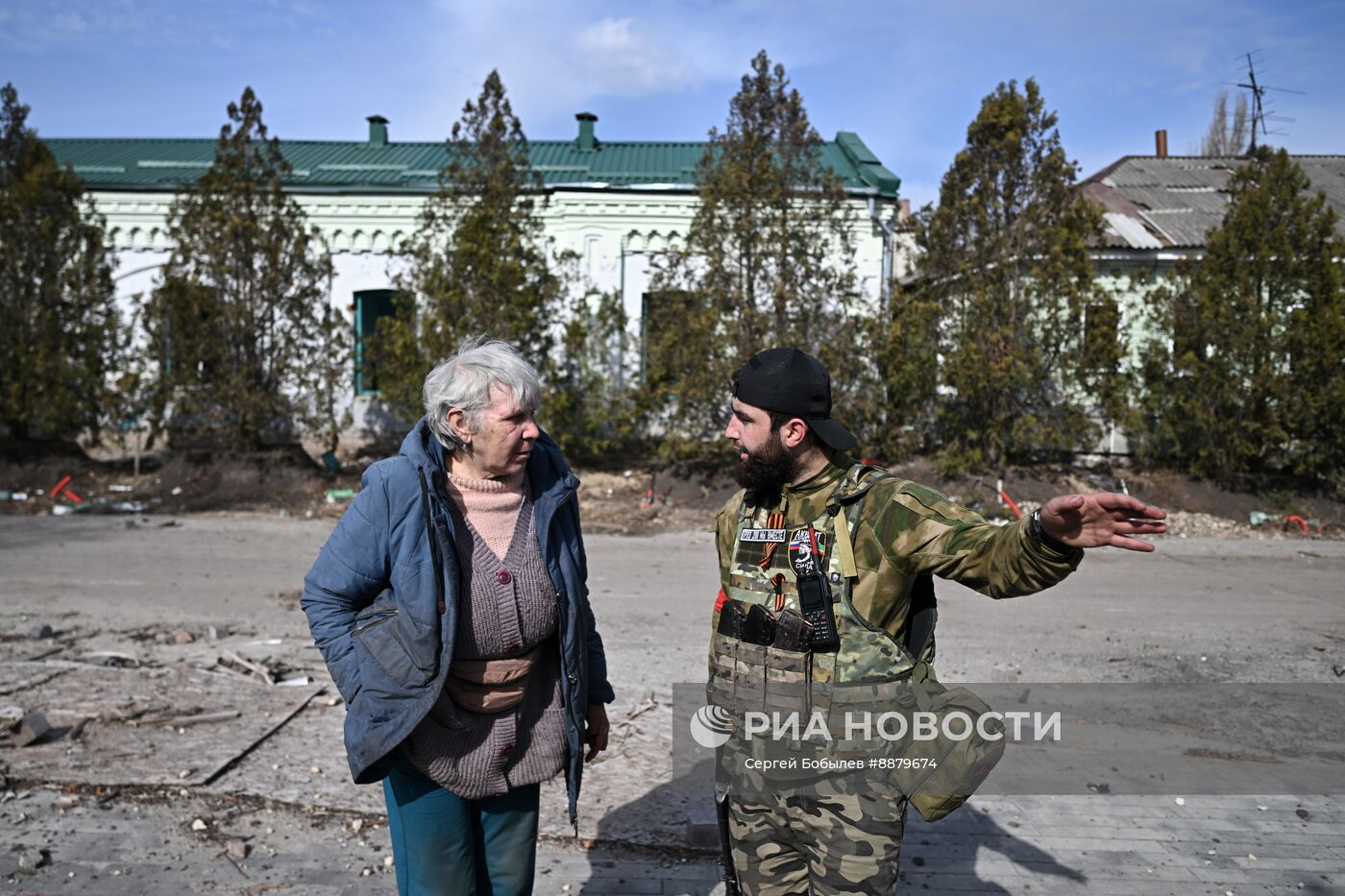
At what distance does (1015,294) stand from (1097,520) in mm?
13975

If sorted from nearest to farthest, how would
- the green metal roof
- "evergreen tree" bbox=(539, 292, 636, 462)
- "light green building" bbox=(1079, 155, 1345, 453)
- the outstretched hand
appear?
the outstretched hand
"evergreen tree" bbox=(539, 292, 636, 462)
"light green building" bbox=(1079, 155, 1345, 453)
the green metal roof

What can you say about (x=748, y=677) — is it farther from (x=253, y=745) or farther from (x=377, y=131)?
(x=377, y=131)

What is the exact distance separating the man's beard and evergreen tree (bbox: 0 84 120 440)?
16.0 meters

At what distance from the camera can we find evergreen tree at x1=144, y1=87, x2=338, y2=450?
15.9 m

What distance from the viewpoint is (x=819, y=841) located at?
2.75 m

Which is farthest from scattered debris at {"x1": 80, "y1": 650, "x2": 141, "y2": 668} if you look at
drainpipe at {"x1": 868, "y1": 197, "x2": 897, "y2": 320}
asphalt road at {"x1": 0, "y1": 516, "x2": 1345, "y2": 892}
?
drainpipe at {"x1": 868, "y1": 197, "x2": 897, "y2": 320}

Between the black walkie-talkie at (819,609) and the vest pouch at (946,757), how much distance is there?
277 millimetres

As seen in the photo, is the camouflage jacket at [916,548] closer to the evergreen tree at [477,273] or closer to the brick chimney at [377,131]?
the evergreen tree at [477,273]

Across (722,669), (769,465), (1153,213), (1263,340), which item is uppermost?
(1153,213)

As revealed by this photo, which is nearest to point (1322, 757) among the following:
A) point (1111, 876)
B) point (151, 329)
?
point (1111, 876)

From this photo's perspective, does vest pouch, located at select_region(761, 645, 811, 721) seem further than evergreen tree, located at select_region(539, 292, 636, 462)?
No

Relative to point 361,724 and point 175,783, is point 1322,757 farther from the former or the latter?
point 175,783

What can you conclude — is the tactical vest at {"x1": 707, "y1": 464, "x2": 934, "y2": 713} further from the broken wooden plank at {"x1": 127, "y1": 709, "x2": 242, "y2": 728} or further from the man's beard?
the broken wooden plank at {"x1": 127, "y1": 709, "x2": 242, "y2": 728}

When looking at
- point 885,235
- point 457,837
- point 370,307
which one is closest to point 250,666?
point 457,837
